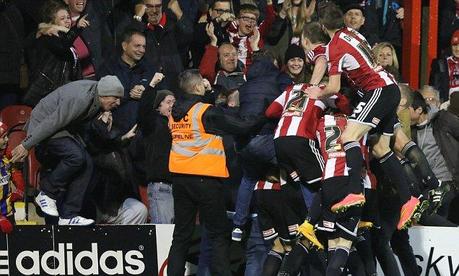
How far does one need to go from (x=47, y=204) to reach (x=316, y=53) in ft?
10.2

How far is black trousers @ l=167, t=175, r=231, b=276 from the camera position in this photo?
49.0 feet

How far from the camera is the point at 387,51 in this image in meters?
17.3

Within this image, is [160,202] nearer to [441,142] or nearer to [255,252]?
[255,252]

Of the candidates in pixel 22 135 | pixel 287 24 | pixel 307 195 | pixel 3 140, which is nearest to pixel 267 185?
pixel 307 195

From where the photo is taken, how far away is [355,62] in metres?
14.5

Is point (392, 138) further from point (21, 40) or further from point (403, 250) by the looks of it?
point (21, 40)

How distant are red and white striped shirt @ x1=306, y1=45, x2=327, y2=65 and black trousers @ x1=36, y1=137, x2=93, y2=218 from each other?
98.3 inches

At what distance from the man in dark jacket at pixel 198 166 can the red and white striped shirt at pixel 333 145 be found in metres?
0.80

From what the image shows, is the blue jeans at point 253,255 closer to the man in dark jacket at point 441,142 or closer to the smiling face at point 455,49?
the man in dark jacket at point 441,142

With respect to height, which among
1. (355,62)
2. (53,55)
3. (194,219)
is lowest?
(194,219)

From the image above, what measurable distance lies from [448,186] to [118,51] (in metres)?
3.87

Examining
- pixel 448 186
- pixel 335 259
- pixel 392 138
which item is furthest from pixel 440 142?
pixel 335 259

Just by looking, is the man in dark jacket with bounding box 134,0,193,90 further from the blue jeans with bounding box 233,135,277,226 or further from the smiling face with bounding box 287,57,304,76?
the blue jeans with bounding box 233,135,277,226

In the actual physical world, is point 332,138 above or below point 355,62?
below
